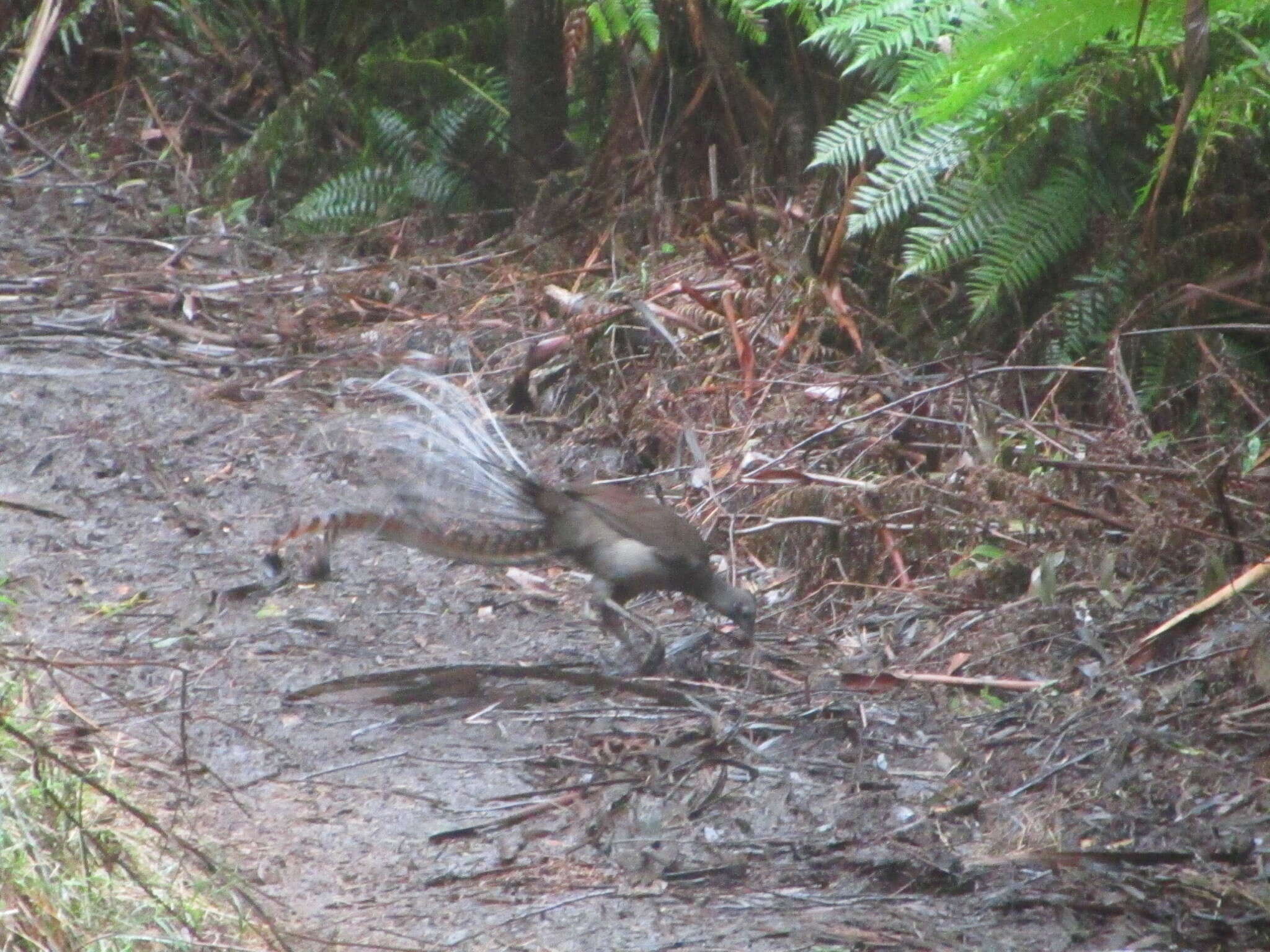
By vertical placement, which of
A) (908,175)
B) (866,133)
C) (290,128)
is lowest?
(290,128)

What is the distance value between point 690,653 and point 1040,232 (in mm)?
1900

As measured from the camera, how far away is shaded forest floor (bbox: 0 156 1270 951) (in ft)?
9.84

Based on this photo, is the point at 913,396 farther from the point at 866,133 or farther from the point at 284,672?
the point at 284,672

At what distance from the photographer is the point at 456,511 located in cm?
443

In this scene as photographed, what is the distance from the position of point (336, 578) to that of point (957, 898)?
2421 millimetres

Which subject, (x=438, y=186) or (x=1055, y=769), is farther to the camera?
(x=438, y=186)

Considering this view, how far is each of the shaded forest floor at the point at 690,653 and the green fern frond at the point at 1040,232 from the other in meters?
0.34

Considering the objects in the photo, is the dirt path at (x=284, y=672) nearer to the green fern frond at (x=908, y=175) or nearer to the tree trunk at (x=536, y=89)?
the green fern frond at (x=908, y=175)

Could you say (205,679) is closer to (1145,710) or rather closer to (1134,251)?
(1145,710)

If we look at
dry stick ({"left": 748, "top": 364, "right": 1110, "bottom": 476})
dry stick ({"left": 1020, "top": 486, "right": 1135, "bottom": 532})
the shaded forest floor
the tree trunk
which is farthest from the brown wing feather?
the tree trunk

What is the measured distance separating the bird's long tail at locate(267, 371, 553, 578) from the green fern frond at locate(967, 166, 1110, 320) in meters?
1.60

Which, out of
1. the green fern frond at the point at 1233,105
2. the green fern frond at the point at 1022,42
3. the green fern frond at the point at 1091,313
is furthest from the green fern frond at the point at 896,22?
the green fern frond at the point at 1091,313

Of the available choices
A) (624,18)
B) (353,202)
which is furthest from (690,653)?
(353,202)

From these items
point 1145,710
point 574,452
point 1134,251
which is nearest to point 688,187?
point 574,452
